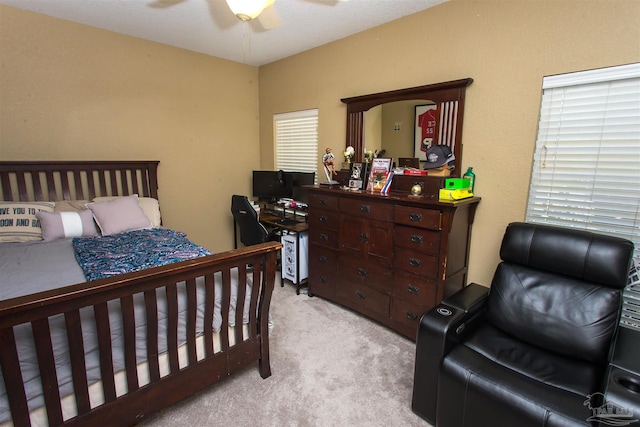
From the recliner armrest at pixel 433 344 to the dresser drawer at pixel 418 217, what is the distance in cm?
57

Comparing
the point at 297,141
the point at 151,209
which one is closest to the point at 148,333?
the point at 151,209

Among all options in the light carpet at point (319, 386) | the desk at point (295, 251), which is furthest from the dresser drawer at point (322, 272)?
the light carpet at point (319, 386)

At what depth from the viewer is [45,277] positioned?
1.72 m

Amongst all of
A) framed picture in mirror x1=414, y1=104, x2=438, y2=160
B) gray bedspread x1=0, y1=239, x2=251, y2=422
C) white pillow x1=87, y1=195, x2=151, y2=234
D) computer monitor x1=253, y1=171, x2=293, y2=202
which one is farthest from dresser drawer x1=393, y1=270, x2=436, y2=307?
white pillow x1=87, y1=195, x2=151, y2=234

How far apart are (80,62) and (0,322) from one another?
2.83 metres

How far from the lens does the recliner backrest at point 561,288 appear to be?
60.0 inches

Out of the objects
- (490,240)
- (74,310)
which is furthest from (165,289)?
(490,240)

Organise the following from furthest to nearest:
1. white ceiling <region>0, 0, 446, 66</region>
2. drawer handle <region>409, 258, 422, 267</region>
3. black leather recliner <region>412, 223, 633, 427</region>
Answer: white ceiling <region>0, 0, 446, 66</region> < drawer handle <region>409, 258, 422, 267</region> < black leather recliner <region>412, 223, 633, 427</region>

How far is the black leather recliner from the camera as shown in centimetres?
131

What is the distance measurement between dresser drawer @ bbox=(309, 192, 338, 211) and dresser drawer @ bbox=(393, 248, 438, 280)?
2.34 feet

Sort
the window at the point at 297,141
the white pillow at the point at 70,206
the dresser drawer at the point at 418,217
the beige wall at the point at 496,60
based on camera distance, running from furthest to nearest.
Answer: the window at the point at 297,141 → the white pillow at the point at 70,206 → the dresser drawer at the point at 418,217 → the beige wall at the point at 496,60

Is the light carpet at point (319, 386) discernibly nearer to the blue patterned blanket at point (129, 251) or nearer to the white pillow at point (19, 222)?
A: the blue patterned blanket at point (129, 251)

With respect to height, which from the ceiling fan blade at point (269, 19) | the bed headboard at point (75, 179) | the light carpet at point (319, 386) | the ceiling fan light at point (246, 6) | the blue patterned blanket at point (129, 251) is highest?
the ceiling fan blade at point (269, 19)

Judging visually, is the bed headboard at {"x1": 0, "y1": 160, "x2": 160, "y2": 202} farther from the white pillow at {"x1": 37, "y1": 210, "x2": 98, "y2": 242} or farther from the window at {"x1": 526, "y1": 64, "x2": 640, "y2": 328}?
the window at {"x1": 526, "y1": 64, "x2": 640, "y2": 328}
